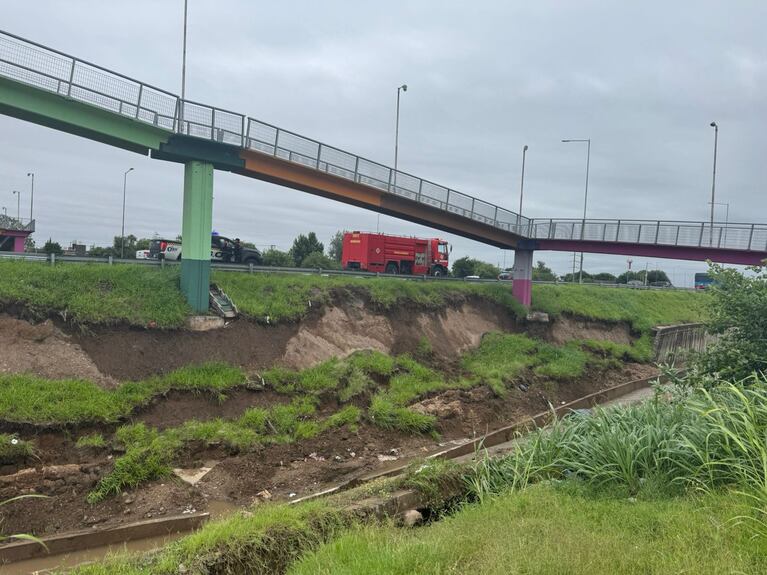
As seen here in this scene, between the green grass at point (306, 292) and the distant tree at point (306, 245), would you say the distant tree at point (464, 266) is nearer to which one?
the distant tree at point (306, 245)

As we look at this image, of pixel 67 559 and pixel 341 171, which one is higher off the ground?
pixel 341 171

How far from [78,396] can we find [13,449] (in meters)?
2.14

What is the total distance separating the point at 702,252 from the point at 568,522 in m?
27.4

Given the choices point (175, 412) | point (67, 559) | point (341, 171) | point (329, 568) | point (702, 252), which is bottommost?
point (67, 559)

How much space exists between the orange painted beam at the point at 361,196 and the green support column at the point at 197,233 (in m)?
1.65

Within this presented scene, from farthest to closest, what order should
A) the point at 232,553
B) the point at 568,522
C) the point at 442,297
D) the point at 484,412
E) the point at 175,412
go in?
the point at 442,297, the point at 484,412, the point at 175,412, the point at 232,553, the point at 568,522

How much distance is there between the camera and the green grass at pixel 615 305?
3494 centimetres

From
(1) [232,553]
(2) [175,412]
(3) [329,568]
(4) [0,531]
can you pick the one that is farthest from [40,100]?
(3) [329,568]

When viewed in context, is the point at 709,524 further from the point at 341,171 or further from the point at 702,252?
the point at 702,252

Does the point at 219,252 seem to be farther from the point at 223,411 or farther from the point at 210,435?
the point at 210,435

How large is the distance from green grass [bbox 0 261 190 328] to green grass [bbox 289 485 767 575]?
41.8 feet

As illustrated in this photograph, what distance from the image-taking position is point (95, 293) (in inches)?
675

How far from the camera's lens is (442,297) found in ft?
93.9

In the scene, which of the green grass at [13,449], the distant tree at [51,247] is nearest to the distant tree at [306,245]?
the distant tree at [51,247]
